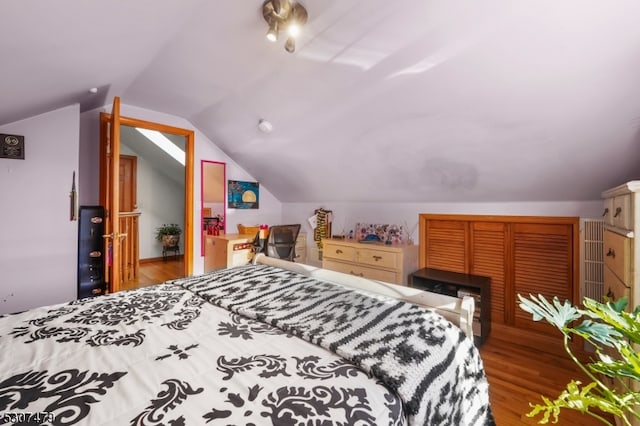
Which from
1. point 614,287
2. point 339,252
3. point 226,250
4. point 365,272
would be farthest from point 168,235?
point 614,287

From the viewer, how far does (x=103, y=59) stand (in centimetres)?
175

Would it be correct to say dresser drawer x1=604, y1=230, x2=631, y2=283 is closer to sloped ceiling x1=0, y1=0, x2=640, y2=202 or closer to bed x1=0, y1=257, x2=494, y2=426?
sloped ceiling x1=0, y1=0, x2=640, y2=202

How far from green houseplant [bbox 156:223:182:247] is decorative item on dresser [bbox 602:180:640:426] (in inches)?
232

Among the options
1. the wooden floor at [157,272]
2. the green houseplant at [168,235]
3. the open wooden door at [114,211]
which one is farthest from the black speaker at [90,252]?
the green houseplant at [168,235]

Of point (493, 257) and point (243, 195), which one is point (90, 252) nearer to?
point (243, 195)

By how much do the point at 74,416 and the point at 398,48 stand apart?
2133mm

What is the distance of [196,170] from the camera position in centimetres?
367

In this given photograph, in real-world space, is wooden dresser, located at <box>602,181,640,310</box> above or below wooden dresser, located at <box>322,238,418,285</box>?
above

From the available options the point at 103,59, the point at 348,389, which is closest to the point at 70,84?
the point at 103,59

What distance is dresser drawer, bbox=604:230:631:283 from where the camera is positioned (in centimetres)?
146

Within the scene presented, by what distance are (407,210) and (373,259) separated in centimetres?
70

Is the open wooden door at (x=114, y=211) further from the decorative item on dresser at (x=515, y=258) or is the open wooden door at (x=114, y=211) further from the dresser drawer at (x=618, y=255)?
the dresser drawer at (x=618, y=255)

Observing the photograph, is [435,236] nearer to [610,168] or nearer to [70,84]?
[610,168]

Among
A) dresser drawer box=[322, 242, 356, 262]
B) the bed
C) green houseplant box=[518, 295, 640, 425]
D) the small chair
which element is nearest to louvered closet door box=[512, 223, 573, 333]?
dresser drawer box=[322, 242, 356, 262]
